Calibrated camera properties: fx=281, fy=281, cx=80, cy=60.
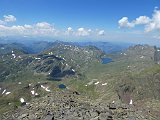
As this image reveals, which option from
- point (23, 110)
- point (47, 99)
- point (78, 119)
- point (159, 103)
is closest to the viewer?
point (78, 119)

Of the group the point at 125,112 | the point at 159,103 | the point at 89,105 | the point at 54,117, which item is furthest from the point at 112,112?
the point at 159,103

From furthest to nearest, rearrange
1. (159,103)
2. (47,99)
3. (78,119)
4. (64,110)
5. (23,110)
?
(159,103) → (47,99) → (23,110) → (64,110) → (78,119)

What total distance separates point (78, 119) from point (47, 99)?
41885 mm

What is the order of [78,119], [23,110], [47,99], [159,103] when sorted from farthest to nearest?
[159,103] → [47,99] → [23,110] → [78,119]

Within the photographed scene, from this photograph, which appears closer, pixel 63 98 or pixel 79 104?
pixel 79 104

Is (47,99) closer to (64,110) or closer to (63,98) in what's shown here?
(63,98)

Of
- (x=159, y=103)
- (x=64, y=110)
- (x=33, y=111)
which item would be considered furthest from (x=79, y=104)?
(x=159, y=103)

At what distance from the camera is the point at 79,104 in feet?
430

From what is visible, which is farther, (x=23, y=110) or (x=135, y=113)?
(x=23, y=110)

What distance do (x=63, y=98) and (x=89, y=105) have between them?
19476 millimetres

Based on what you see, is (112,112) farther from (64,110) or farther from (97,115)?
(64,110)

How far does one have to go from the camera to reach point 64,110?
119 metres

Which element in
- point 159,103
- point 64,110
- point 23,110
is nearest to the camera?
point 64,110

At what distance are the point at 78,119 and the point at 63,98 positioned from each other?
39586 millimetres
